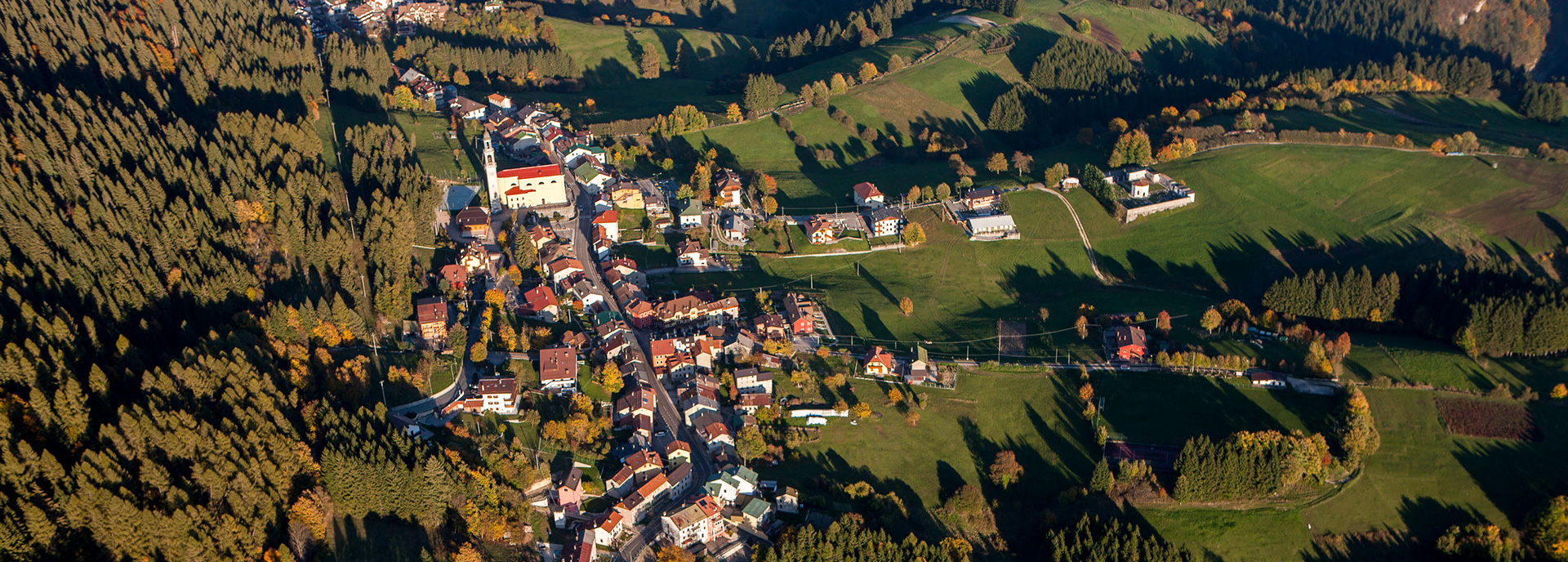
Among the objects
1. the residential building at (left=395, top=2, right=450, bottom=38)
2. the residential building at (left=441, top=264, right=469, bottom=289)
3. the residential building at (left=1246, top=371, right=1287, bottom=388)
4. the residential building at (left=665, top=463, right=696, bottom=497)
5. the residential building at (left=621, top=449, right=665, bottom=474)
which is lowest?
the residential building at (left=665, top=463, right=696, bottom=497)

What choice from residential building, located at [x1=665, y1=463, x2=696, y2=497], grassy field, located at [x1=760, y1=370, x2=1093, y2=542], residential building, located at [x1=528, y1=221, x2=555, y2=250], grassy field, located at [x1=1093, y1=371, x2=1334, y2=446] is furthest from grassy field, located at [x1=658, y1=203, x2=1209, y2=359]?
residential building, located at [x1=665, y1=463, x2=696, y2=497]

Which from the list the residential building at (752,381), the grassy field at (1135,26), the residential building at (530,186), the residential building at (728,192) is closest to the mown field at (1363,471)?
the residential building at (752,381)

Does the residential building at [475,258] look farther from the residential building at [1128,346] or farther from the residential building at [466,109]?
the residential building at [1128,346]

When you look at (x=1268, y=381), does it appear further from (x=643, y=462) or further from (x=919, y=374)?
(x=643, y=462)

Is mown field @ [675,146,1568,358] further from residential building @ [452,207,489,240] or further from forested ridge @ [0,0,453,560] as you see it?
forested ridge @ [0,0,453,560]

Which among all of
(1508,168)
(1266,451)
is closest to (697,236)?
(1266,451)

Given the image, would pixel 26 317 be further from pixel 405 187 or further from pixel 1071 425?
pixel 1071 425

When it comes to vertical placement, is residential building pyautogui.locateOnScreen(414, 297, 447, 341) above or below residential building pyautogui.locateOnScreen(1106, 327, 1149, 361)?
above
